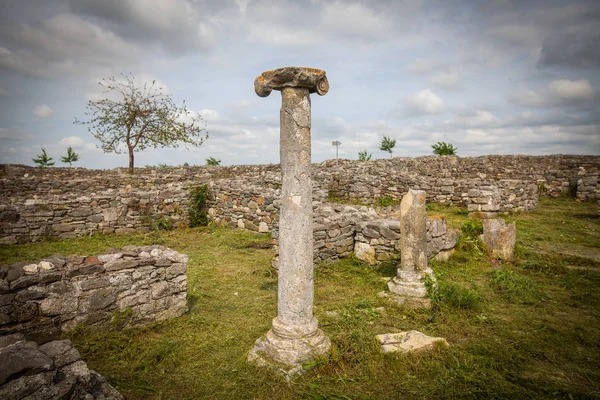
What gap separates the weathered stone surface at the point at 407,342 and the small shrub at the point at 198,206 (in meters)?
10.5

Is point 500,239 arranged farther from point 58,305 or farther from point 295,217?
point 58,305

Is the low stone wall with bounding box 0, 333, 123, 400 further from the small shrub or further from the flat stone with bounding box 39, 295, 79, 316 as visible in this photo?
the small shrub

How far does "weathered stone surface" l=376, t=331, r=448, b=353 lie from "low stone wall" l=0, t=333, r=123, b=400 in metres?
3.13

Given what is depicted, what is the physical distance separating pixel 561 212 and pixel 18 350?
19385 millimetres

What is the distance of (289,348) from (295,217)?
1568 millimetres

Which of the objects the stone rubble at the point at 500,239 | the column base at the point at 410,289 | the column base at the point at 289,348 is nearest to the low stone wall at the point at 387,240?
the stone rubble at the point at 500,239

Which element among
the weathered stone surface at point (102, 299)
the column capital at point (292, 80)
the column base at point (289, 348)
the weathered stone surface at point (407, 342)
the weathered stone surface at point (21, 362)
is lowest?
the weathered stone surface at point (407, 342)

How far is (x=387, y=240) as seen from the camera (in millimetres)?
8016

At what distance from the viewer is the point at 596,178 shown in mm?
18266

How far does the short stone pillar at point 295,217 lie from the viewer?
3.96m

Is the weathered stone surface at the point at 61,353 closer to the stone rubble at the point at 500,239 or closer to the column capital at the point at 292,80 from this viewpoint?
the column capital at the point at 292,80

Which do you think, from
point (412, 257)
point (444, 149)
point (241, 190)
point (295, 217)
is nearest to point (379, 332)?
point (412, 257)

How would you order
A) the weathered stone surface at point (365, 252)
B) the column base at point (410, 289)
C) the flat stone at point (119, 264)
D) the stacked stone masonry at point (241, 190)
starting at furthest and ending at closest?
the stacked stone masonry at point (241, 190) < the weathered stone surface at point (365, 252) < the column base at point (410, 289) < the flat stone at point (119, 264)

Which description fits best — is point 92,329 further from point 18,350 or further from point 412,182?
point 412,182
